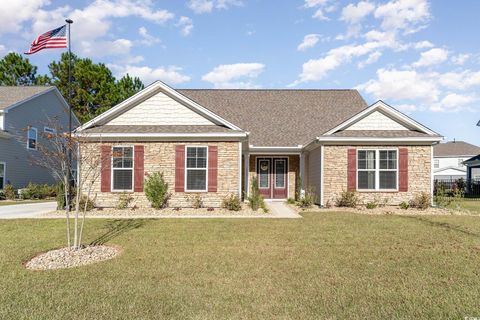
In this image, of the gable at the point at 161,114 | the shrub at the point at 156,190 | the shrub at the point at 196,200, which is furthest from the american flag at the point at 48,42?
the shrub at the point at 196,200

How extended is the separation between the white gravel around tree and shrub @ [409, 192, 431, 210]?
12.1m

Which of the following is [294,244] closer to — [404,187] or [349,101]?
[404,187]

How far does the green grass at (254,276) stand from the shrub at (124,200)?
13.4ft

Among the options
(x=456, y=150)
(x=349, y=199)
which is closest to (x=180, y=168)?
(x=349, y=199)

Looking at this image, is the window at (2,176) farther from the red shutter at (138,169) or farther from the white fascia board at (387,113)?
the white fascia board at (387,113)

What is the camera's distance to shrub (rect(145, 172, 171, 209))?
13.0 metres

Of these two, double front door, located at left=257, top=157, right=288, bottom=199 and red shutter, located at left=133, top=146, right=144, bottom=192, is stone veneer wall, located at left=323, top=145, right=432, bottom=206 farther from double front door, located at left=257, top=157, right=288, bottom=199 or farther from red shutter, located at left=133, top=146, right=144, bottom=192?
red shutter, located at left=133, top=146, right=144, bottom=192

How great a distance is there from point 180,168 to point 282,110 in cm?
956

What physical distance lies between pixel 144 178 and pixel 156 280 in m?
8.97

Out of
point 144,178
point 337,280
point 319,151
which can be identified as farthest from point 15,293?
point 319,151

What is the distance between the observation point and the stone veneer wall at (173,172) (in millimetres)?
13477

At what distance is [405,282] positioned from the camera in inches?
194

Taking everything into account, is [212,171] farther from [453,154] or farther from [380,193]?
[453,154]

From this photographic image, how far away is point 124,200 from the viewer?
524 inches
